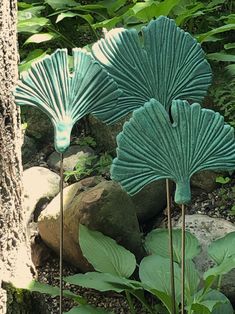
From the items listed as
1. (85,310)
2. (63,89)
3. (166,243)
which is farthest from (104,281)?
(63,89)

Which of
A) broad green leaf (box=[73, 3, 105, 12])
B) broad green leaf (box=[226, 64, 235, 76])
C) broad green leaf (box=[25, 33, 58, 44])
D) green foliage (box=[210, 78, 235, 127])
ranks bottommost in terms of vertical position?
green foliage (box=[210, 78, 235, 127])

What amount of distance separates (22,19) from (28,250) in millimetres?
1366

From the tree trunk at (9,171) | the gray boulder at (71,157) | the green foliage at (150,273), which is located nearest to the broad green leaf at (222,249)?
the green foliage at (150,273)

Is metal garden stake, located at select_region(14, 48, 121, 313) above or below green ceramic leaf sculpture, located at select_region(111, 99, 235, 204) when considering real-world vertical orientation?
above

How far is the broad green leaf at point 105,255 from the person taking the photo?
1749 millimetres

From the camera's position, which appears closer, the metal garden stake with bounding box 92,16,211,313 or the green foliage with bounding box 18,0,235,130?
the metal garden stake with bounding box 92,16,211,313

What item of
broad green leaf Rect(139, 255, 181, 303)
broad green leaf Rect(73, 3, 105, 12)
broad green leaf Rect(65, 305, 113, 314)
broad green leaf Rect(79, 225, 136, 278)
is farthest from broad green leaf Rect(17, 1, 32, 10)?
broad green leaf Rect(65, 305, 113, 314)

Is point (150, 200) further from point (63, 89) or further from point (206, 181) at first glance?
point (63, 89)

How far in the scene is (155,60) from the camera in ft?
4.42

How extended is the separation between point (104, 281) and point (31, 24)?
57.3 inches

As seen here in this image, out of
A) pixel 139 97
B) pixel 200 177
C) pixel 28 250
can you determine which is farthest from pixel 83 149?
pixel 139 97

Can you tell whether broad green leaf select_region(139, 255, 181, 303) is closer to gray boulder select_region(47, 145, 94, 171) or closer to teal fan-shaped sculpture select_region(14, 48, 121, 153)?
teal fan-shaped sculpture select_region(14, 48, 121, 153)

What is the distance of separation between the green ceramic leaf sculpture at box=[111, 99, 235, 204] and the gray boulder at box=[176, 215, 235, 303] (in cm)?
95

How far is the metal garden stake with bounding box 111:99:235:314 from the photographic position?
46.0 inches
